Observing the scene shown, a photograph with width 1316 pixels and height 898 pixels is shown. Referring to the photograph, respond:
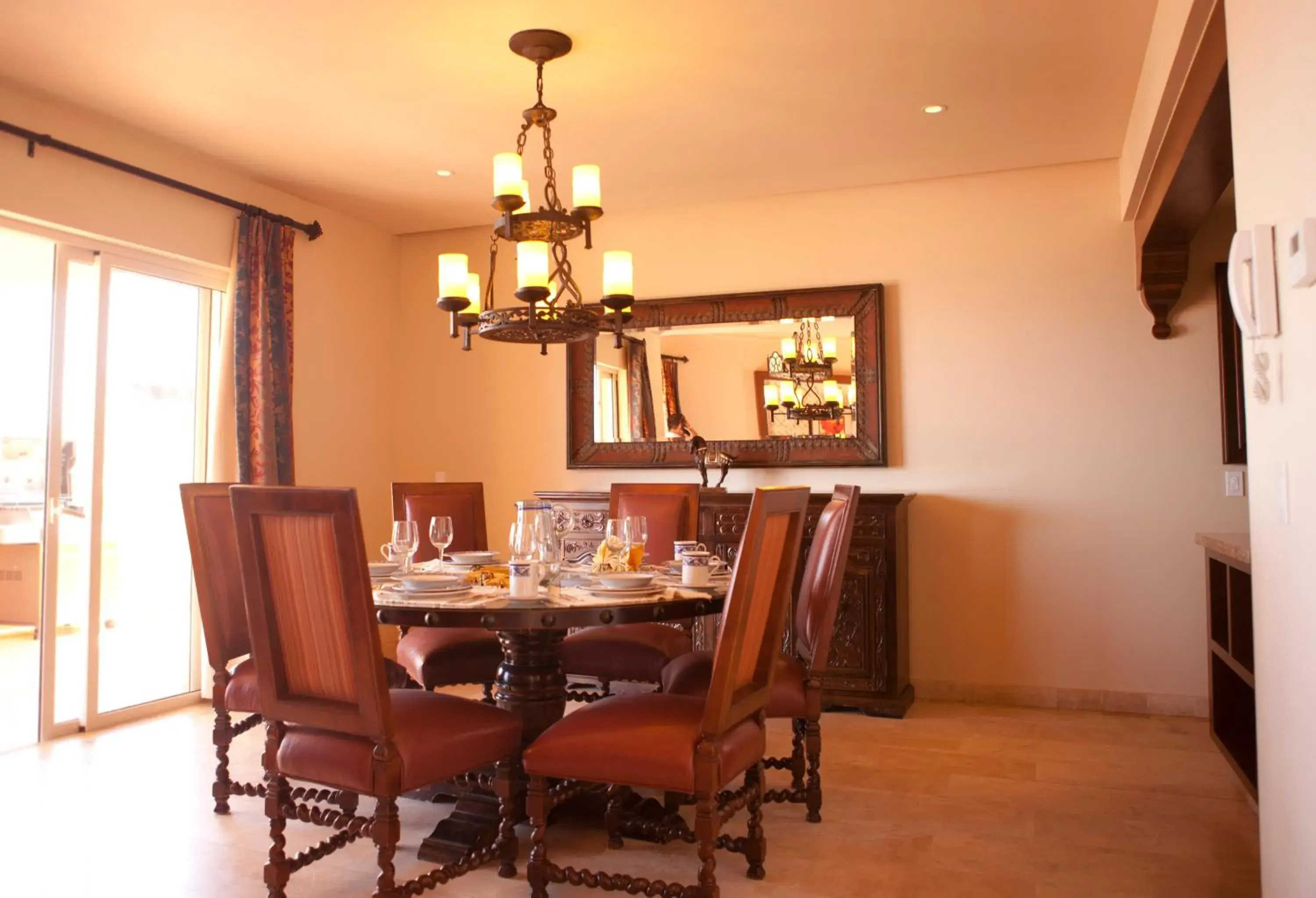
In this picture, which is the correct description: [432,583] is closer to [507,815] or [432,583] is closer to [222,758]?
[507,815]

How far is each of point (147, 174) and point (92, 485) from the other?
1.41 meters

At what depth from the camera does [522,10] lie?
Answer: 302 centimetres

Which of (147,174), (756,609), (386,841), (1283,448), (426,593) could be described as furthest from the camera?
(147,174)

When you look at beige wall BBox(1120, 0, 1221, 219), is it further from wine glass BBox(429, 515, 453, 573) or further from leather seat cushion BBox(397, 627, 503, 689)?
leather seat cushion BBox(397, 627, 503, 689)

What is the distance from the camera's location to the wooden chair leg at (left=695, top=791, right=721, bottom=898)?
2.10 meters

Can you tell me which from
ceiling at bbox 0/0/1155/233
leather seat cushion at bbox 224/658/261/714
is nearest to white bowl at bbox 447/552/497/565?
leather seat cushion at bbox 224/658/261/714

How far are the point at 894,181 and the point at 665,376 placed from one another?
5.24 ft

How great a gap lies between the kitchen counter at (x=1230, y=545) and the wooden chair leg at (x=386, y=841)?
2159 millimetres

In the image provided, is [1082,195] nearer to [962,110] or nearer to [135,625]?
[962,110]

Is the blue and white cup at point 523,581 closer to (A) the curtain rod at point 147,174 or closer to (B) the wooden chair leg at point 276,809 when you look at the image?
(B) the wooden chair leg at point 276,809

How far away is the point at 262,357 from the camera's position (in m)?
4.57

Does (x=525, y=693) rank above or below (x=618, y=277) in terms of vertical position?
below

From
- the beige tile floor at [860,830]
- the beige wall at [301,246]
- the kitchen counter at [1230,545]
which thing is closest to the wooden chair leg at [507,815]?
the beige tile floor at [860,830]

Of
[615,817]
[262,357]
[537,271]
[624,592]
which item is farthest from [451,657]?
[262,357]
